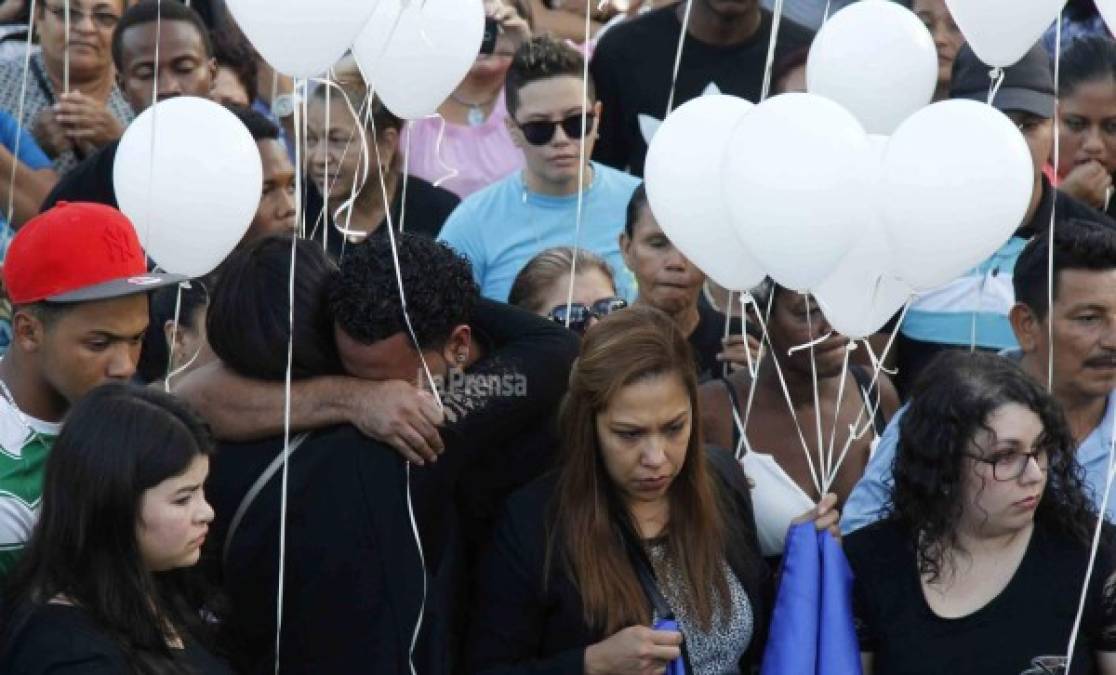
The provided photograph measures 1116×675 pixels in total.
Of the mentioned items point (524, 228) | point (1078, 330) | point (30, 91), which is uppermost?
point (30, 91)

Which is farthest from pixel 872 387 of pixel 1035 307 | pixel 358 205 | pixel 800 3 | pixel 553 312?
pixel 800 3

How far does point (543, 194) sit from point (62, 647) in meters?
2.67

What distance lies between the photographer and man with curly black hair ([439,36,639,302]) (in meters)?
5.48

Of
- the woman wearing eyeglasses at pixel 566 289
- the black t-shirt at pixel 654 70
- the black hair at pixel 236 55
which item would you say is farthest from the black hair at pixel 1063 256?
the black hair at pixel 236 55

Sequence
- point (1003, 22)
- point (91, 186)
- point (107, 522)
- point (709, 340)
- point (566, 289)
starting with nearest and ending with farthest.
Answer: point (107, 522) → point (1003, 22) → point (566, 289) → point (91, 186) → point (709, 340)

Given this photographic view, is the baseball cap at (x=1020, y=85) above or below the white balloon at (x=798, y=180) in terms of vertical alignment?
above

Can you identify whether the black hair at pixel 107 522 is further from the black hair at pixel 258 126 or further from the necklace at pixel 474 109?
the necklace at pixel 474 109

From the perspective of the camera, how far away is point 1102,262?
449cm

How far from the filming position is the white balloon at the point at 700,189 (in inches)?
162

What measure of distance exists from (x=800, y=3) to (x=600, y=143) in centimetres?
97

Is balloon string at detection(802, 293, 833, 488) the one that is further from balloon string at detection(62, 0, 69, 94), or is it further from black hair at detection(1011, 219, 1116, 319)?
balloon string at detection(62, 0, 69, 94)

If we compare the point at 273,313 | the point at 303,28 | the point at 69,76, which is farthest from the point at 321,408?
the point at 69,76

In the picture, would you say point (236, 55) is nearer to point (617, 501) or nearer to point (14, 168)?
point (14, 168)

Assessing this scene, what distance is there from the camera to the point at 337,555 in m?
3.68
